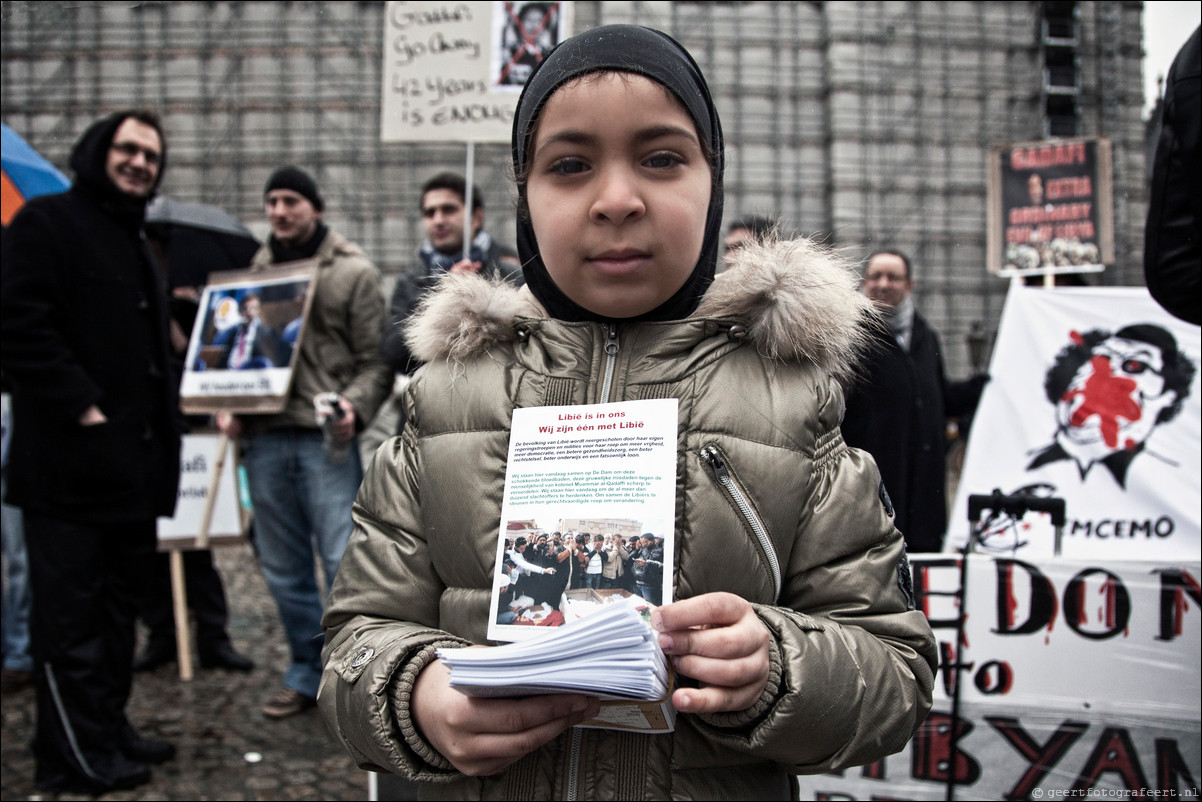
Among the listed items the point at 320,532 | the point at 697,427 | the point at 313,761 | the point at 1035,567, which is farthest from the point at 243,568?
the point at 697,427

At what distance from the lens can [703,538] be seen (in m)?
1.05

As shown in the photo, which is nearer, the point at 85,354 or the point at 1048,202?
the point at 85,354

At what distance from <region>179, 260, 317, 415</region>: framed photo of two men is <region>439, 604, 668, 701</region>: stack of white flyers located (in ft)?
9.71

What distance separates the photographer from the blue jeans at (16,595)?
13.4 ft

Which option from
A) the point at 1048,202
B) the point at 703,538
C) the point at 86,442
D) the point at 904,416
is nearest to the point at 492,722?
the point at 703,538

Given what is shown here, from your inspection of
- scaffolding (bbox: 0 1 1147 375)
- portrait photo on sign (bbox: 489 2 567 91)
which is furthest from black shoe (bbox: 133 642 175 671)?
scaffolding (bbox: 0 1 1147 375)

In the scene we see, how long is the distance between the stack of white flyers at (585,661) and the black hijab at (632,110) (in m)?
0.49

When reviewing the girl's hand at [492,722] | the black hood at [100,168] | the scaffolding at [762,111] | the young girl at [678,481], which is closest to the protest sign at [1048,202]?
the black hood at [100,168]

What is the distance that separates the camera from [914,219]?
59.8 feet

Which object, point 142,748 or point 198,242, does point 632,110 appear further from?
point 198,242

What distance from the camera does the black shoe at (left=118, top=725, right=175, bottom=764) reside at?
312 cm

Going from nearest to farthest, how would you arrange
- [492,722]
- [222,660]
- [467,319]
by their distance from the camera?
[492,722] → [467,319] → [222,660]

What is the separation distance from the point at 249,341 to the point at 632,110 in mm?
3017

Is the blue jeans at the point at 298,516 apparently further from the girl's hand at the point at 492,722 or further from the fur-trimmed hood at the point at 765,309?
the girl's hand at the point at 492,722
